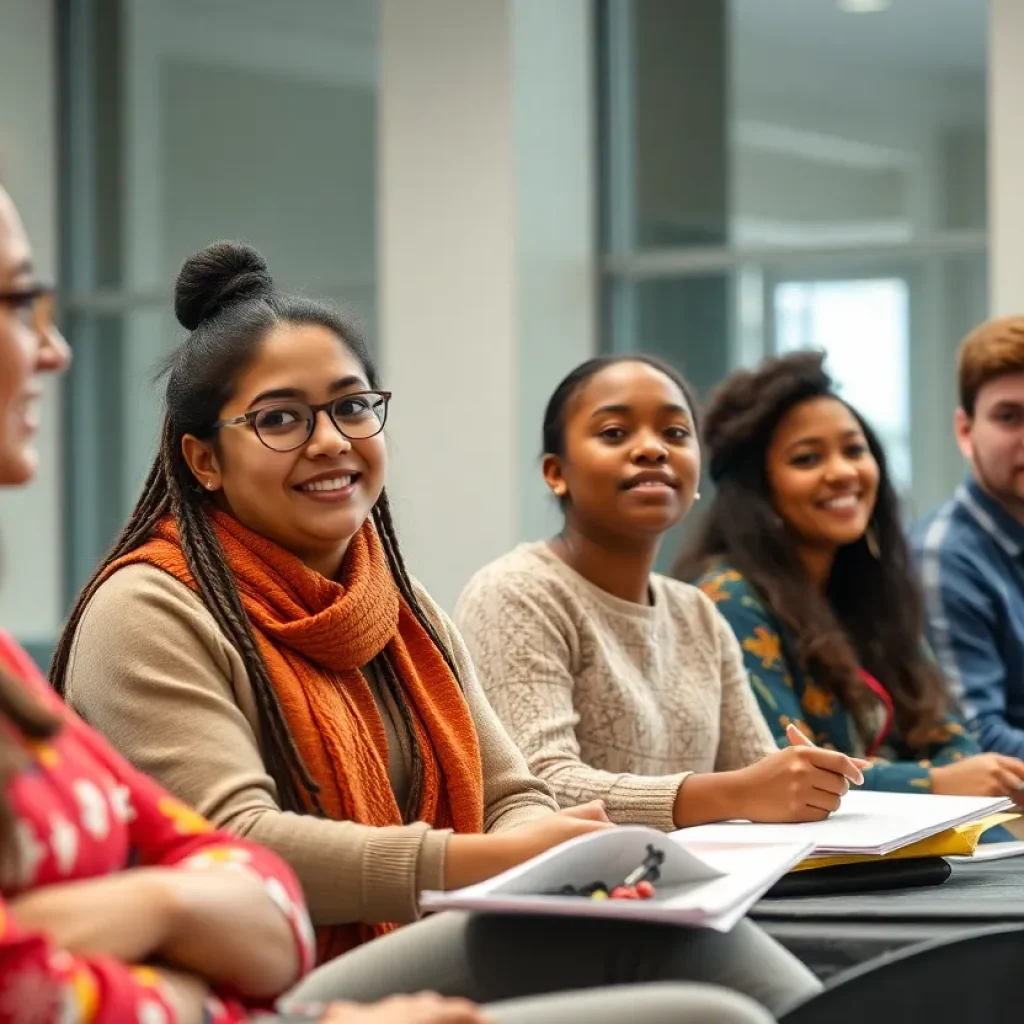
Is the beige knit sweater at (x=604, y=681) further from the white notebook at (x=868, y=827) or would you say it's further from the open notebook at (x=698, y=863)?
the open notebook at (x=698, y=863)

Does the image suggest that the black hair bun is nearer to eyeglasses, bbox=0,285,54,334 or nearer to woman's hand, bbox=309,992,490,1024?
eyeglasses, bbox=0,285,54,334

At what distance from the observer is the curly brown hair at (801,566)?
3.04m

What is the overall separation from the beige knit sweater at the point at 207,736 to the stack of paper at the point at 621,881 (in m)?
0.20

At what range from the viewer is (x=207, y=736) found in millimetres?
1807

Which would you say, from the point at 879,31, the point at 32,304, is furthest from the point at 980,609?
the point at 879,31

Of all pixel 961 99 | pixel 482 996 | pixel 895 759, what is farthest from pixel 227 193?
pixel 482 996

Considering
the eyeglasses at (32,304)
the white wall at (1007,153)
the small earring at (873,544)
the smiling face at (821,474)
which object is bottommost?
the small earring at (873,544)

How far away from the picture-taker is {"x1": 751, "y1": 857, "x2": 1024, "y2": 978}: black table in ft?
5.40

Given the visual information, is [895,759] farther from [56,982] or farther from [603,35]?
[603,35]

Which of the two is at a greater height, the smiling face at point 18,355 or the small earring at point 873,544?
the smiling face at point 18,355

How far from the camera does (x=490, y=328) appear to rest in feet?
18.3

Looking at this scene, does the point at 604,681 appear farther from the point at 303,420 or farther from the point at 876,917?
the point at 876,917

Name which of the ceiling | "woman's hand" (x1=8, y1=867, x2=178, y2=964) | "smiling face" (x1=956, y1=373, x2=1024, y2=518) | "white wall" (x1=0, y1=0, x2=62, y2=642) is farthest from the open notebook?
"white wall" (x1=0, y1=0, x2=62, y2=642)

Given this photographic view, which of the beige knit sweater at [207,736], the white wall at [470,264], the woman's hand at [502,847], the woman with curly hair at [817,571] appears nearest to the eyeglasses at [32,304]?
the beige knit sweater at [207,736]
